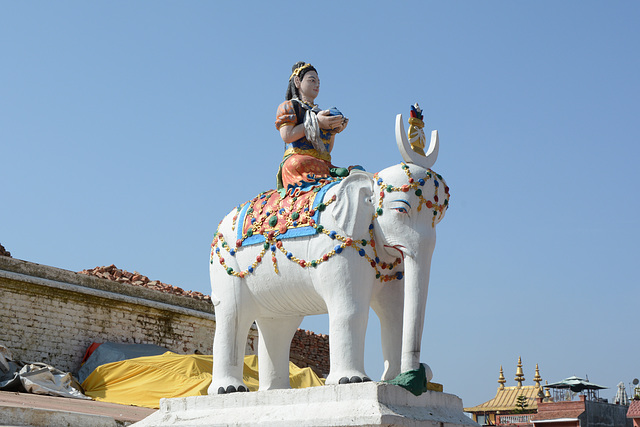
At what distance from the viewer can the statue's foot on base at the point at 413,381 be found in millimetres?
5164

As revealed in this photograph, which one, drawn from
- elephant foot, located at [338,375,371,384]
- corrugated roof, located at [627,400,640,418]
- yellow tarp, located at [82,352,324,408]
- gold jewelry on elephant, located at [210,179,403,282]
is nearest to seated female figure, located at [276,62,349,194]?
gold jewelry on elephant, located at [210,179,403,282]

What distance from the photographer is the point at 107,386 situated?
13.1m

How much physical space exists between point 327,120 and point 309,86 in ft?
1.54

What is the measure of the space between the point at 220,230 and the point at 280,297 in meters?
0.92

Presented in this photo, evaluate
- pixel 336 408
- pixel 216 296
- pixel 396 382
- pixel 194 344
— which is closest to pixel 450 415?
pixel 396 382

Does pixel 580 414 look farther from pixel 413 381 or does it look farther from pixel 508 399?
pixel 413 381

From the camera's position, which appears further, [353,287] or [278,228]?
[278,228]

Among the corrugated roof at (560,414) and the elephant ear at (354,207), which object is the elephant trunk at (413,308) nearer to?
A: the elephant ear at (354,207)

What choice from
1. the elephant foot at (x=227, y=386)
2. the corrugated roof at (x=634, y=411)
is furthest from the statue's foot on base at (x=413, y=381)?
the corrugated roof at (x=634, y=411)

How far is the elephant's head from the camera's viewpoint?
5395 mm

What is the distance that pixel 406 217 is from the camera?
5516 millimetres

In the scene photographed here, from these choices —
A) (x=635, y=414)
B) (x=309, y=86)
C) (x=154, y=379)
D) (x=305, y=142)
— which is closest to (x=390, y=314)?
(x=305, y=142)

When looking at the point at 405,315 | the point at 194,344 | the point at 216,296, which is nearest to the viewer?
the point at 405,315

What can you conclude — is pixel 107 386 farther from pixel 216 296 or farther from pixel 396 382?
pixel 396 382
